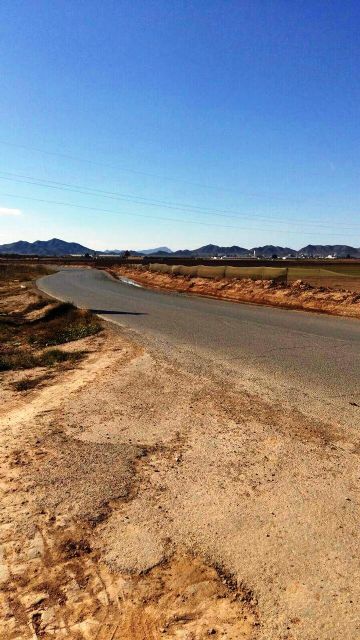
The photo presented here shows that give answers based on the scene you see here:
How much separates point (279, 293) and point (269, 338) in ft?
38.0

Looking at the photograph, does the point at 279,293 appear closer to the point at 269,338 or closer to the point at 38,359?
the point at 269,338

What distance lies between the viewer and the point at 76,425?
6.02 metres

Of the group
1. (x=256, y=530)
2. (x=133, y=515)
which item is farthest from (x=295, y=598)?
(x=133, y=515)

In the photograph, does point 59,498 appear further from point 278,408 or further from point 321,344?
point 321,344

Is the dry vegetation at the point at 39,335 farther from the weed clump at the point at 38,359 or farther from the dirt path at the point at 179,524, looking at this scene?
the dirt path at the point at 179,524

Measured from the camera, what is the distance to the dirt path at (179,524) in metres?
2.82

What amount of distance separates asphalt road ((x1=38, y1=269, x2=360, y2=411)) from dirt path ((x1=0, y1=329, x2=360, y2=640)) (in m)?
1.76

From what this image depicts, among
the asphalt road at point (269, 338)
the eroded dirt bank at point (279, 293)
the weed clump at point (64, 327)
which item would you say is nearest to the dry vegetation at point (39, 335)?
the weed clump at point (64, 327)

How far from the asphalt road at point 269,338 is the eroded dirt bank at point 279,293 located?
1623 millimetres

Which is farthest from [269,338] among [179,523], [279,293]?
[279,293]

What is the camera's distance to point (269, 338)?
465 inches

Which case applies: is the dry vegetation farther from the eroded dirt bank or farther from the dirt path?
the eroded dirt bank

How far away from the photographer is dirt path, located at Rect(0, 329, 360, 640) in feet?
9.27

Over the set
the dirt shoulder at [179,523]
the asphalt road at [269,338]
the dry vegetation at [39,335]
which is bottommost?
the dry vegetation at [39,335]
